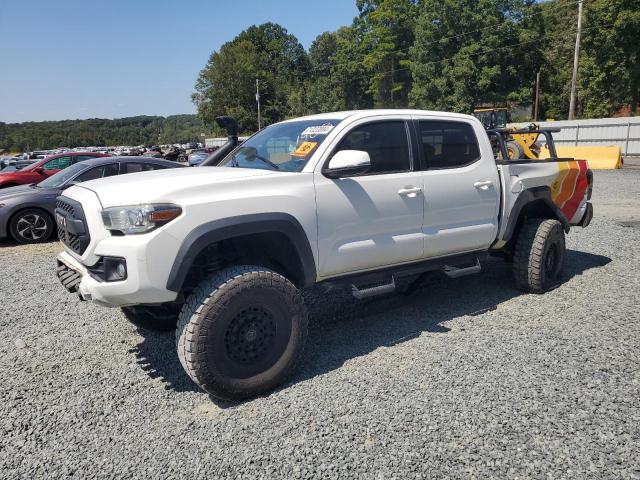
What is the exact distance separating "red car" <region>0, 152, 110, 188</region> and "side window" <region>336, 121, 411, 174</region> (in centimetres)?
832

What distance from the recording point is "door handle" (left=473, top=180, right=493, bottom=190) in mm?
4441

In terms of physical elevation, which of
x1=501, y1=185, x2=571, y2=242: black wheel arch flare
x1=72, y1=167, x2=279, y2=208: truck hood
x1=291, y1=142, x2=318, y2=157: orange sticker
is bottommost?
x1=501, y1=185, x2=571, y2=242: black wheel arch flare

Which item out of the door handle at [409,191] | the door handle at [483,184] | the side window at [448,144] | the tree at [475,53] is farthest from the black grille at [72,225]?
the tree at [475,53]

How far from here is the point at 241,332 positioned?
320 cm

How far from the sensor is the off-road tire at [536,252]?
505 centimetres

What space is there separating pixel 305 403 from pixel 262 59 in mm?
104736

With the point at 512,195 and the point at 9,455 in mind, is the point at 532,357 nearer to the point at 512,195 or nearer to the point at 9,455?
the point at 512,195

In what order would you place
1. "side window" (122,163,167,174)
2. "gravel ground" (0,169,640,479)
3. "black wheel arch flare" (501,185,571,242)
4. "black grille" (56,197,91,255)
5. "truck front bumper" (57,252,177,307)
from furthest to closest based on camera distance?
"side window" (122,163,167,174) → "black wheel arch flare" (501,185,571,242) → "black grille" (56,197,91,255) → "truck front bumper" (57,252,177,307) → "gravel ground" (0,169,640,479)

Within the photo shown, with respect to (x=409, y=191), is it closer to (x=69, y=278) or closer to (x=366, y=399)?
(x=366, y=399)

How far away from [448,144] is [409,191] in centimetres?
80

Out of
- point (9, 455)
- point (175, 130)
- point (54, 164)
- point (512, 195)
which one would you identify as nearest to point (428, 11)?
point (54, 164)

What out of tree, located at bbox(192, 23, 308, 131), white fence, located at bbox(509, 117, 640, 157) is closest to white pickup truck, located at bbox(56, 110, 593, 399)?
white fence, located at bbox(509, 117, 640, 157)

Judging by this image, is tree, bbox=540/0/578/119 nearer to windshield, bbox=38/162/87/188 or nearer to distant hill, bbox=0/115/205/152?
windshield, bbox=38/162/87/188

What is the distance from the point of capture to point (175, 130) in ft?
481
